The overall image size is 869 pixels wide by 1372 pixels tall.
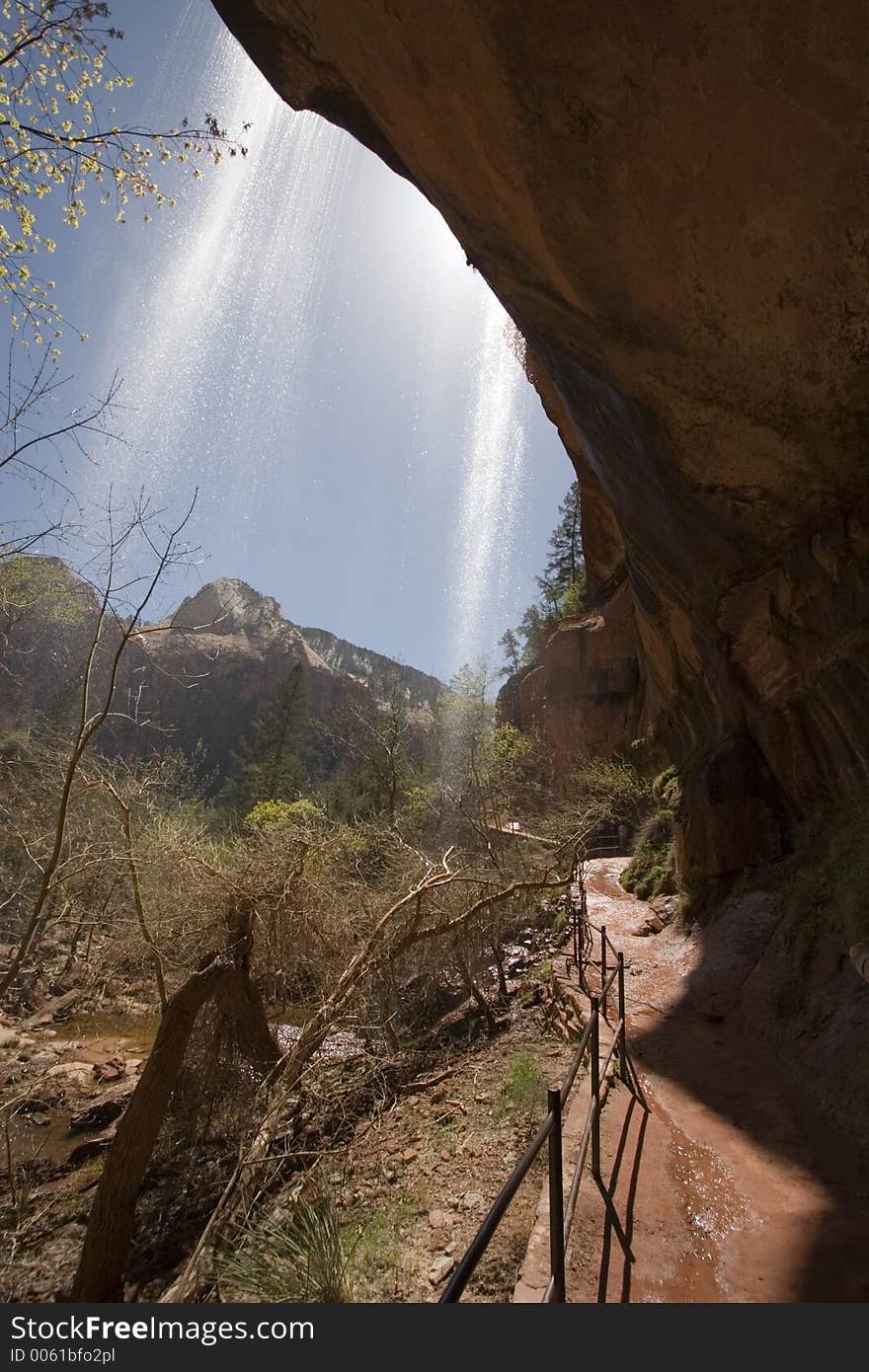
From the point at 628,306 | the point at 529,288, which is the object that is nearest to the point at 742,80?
the point at 628,306

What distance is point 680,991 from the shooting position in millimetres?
8812

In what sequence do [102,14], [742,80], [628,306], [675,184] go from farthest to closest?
Answer: 1. [628,306]
2. [675,184]
3. [742,80]
4. [102,14]

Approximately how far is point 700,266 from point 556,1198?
29.1ft

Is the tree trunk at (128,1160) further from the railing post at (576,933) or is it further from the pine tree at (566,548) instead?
Answer: the pine tree at (566,548)

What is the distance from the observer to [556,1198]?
2500 mm

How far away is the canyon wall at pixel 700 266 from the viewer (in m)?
6.26

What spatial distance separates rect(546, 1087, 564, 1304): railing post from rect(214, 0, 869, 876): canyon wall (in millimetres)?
8236

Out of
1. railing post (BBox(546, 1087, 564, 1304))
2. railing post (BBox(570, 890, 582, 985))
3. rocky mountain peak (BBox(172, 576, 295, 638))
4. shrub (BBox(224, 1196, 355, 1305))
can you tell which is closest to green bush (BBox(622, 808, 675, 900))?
railing post (BBox(570, 890, 582, 985))

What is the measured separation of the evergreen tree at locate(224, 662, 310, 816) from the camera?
118 feet

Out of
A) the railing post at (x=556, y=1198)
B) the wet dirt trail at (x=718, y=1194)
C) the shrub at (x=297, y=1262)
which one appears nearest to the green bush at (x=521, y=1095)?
the wet dirt trail at (x=718, y=1194)

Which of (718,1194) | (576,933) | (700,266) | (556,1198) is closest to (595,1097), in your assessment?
(718,1194)

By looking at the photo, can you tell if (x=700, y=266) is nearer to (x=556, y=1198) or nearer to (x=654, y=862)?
(x=556, y=1198)

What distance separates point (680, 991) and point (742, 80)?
10.6 meters

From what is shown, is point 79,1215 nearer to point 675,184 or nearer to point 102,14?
point 102,14
